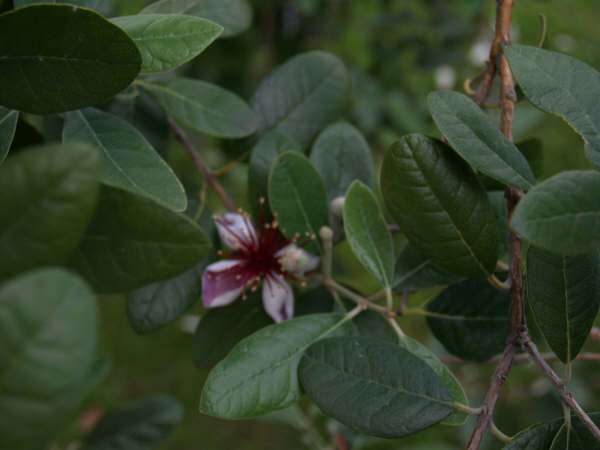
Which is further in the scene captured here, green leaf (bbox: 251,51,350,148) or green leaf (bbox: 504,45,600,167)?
green leaf (bbox: 251,51,350,148)

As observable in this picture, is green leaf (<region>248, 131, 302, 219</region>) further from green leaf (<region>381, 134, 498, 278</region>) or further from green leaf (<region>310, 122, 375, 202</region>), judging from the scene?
green leaf (<region>381, 134, 498, 278</region>)

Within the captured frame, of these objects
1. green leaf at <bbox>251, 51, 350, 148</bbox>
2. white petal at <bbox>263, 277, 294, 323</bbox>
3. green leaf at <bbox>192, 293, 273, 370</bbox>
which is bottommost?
green leaf at <bbox>192, 293, 273, 370</bbox>

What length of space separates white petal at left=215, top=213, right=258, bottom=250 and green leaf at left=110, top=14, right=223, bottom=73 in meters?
0.35

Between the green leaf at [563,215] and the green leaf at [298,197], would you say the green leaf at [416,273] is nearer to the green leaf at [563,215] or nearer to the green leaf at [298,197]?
the green leaf at [298,197]

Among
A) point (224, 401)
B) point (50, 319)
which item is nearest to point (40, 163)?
point (50, 319)

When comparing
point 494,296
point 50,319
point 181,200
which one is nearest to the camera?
point 50,319

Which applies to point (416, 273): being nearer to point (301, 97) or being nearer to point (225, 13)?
point (301, 97)

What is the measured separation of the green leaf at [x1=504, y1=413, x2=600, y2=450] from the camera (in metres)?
0.67

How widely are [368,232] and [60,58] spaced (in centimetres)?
49

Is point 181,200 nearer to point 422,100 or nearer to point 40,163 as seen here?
point 40,163

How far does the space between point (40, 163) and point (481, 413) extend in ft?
2.00

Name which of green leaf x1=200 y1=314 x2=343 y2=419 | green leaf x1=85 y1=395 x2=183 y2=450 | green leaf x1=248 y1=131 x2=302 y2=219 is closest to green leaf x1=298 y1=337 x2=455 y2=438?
green leaf x1=200 y1=314 x2=343 y2=419

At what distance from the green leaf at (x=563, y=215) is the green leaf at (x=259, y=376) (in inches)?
14.0

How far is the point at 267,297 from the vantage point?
89 cm
